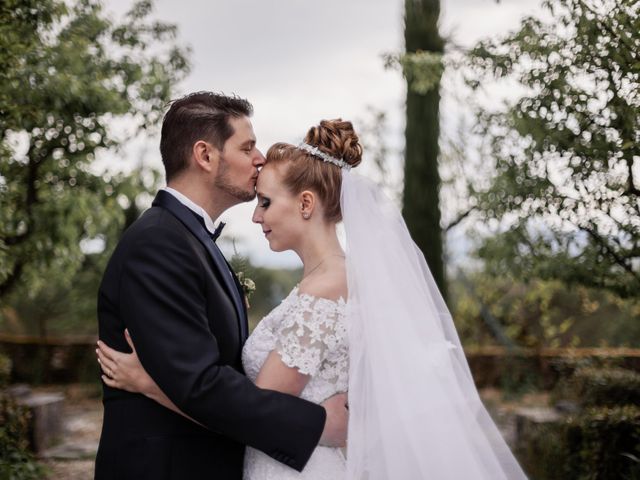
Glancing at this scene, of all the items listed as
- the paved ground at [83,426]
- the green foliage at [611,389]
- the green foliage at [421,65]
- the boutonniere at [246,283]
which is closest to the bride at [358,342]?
the boutonniere at [246,283]

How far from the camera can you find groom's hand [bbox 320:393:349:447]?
110 inches

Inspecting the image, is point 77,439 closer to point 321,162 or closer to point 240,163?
point 240,163

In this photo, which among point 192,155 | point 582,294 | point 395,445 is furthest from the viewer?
point 582,294

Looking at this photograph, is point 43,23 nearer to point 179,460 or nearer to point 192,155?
point 192,155

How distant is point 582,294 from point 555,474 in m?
7.01

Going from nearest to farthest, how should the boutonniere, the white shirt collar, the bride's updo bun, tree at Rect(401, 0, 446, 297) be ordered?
the white shirt collar → the bride's updo bun → the boutonniere → tree at Rect(401, 0, 446, 297)

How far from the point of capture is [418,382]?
2799 mm

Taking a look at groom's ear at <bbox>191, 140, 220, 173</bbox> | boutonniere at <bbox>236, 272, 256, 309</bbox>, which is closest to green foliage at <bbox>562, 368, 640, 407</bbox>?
boutonniere at <bbox>236, 272, 256, 309</bbox>

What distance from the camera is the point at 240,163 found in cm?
305

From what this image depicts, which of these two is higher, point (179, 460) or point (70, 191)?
point (70, 191)

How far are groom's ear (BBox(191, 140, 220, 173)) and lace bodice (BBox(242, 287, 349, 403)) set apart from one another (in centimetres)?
58

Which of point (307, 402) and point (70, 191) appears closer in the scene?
point (307, 402)

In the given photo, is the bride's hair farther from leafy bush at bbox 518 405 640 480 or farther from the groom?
leafy bush at bbox 518 405 640 480

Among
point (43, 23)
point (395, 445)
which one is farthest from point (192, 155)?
point (43, 23)
